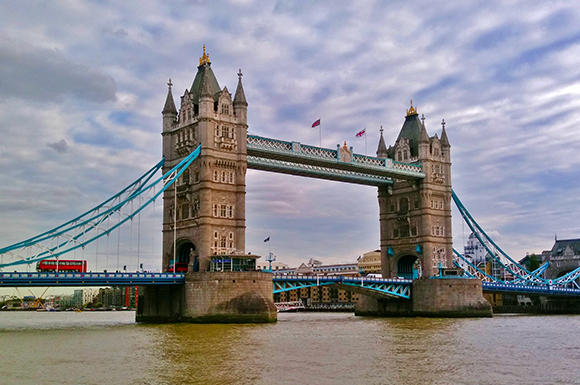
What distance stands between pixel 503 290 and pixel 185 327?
176 feet

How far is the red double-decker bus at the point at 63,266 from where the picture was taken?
61378mm

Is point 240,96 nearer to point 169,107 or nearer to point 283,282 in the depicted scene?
point 169,107

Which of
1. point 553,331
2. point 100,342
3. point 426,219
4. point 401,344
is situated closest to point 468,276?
point 426,219

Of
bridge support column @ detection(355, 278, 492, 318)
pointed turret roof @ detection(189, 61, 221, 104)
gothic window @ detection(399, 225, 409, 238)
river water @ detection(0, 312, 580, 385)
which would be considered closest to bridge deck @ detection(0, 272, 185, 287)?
river water @ detection(0, 312, 580, 385)

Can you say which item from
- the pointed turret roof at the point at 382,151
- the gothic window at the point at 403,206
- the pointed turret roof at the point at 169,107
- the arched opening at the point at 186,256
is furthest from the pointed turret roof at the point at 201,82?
the gothic window at the point at 403,206

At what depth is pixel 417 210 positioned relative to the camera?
9275cm

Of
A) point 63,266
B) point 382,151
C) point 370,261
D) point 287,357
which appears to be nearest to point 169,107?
point 63,266

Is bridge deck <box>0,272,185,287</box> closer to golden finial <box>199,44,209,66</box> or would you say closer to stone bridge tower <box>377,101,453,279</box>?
golden finial <box>199,44,209,66</box>

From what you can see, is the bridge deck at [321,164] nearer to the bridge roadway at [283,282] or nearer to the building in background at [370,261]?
the bridge roadway at [283,282]

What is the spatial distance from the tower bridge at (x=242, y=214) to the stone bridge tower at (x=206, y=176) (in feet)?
0.36

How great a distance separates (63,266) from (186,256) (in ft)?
53.4

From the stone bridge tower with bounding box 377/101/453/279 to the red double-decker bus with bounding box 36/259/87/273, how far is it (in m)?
46.0

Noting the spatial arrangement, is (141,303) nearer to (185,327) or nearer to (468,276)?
(185,327)

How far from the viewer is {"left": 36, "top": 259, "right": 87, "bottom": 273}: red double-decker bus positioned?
61.4 meters
